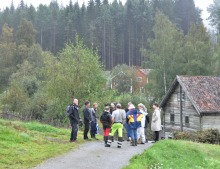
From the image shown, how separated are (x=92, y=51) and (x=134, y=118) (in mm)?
18774

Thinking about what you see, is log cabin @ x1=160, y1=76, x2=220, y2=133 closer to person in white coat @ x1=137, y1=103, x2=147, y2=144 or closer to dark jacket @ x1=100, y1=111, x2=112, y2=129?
person in white coat @ x1=137, y1=103, x2=147, y2=144

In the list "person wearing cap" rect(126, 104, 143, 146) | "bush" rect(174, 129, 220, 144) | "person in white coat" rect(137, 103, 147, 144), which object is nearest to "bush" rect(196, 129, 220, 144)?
"bush" rect(174, 129, 220, 144)

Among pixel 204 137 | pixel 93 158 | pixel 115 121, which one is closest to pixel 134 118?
pixel 115 121

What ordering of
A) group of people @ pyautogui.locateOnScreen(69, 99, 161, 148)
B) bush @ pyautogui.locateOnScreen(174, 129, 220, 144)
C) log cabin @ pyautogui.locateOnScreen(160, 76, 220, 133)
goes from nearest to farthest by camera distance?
group of people @ pyautogui.locateOnScreen(69, 99, 161, 148) → bush @ pyautogui.locateOnScreen(174, 129, 220, 144) → log cabin @ pyautogui.locateOnScreen(160, 76, 220, 133)

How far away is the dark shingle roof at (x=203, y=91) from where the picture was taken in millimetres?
36219

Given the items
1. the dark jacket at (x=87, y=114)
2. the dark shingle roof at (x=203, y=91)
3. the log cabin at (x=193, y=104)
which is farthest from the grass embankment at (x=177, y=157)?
the log cabin at (x=193, y=104)

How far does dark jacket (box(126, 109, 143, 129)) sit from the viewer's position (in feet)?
57.6

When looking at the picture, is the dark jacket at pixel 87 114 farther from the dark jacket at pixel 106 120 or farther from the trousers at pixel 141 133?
the trousers at pixel 141 133

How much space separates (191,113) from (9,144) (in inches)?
1059

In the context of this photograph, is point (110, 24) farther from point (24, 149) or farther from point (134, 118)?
point (24, 149)

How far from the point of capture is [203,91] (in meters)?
37.8

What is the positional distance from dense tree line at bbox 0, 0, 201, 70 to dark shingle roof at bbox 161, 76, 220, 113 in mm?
56534

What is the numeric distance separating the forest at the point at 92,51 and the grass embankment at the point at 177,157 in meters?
14.2

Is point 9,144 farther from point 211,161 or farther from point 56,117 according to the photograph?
point 56,117
